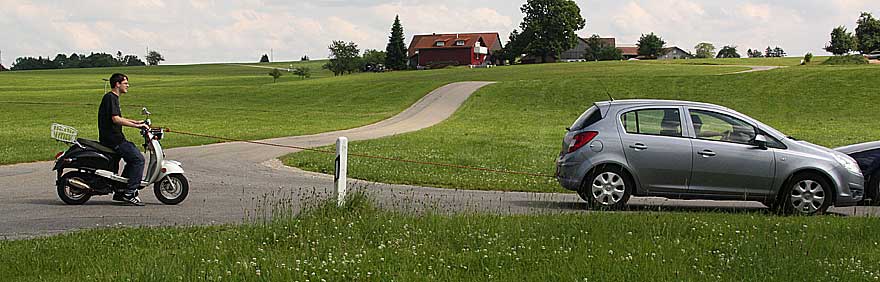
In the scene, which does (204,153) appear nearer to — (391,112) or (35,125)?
(35,125)

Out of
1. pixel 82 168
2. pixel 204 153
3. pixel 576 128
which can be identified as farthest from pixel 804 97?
pixel 82 168

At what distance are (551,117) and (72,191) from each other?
110ft

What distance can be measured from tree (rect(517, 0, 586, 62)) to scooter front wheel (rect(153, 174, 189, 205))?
3998 inches

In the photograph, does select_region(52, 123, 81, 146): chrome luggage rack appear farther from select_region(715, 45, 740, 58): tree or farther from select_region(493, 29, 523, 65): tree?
select_region(715, 45, 740, 58): tree

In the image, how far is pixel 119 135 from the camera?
1188cm

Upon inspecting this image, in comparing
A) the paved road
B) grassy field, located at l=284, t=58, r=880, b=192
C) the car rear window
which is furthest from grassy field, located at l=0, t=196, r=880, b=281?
grassy field, located at l=284, t=58, r=880, b=192

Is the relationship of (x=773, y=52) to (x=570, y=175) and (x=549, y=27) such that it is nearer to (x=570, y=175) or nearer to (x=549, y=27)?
(x=549, y=27)

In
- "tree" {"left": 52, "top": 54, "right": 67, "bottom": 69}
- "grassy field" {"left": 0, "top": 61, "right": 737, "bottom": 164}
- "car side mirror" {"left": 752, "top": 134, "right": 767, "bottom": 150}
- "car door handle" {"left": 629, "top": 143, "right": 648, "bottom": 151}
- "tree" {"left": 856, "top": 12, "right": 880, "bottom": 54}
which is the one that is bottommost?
"grassy field" {"left": 0, "top": 61, "right": 737, "bottom": 164}

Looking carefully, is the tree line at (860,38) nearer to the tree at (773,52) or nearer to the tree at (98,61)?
the tree at (773,52)

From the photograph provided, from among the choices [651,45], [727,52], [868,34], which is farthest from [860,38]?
[727,52]

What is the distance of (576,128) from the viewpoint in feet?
39.7

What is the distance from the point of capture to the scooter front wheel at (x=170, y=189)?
477 inches

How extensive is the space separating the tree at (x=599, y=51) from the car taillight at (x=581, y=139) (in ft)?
398

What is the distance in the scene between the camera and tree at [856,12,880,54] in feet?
358
